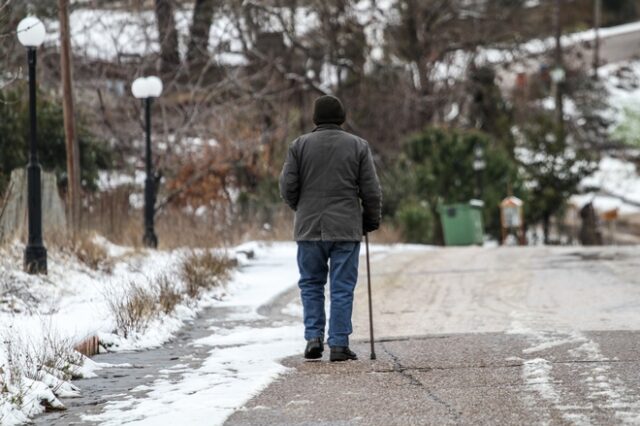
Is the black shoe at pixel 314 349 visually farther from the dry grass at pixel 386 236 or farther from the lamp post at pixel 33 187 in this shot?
the dry grass at pixel 386 236

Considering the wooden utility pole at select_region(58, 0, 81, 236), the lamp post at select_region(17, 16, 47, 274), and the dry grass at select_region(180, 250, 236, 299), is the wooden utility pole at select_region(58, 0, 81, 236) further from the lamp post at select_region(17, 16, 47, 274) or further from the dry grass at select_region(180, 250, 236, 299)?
the lamp post at select_region(17, 16, 47, 274)

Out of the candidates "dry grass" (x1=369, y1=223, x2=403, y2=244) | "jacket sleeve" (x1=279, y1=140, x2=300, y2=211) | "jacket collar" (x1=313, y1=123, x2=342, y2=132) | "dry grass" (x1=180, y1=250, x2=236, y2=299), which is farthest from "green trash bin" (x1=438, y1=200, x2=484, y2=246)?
"jacket sleeve" (x1=279, y1=140, x2=300, y2=211)

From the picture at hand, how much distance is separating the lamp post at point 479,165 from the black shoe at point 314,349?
27.9 metres

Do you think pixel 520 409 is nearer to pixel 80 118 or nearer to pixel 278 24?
pixel 80 118

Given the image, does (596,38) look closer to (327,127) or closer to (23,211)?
(23,211)

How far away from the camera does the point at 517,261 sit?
2058 cm

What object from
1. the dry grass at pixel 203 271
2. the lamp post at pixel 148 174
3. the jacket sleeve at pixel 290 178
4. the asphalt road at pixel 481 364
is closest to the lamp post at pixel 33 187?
the dry grass at pixel 203 271

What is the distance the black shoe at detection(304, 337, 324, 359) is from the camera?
9.02m

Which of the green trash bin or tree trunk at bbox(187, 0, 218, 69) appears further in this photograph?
the green trash bin

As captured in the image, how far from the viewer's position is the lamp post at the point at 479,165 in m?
36.6

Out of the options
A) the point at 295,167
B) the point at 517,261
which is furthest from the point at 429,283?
the point at 295,167

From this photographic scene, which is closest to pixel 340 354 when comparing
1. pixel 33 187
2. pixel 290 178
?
pixel 290 178

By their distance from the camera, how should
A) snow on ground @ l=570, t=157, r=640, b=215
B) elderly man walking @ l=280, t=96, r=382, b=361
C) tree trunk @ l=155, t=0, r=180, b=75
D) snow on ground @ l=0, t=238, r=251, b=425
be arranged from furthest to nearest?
snow on ground @ l=570, t=157, r=640, b=215 < tree trunk @ l=155, t=0, r=180, b=75 < elderly man walking @ l=280, t=96, r=382, b=361 < snow on ground @ l=0, t=238, r=251, b=425

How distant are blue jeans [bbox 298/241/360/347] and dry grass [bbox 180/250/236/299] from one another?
457 cm
